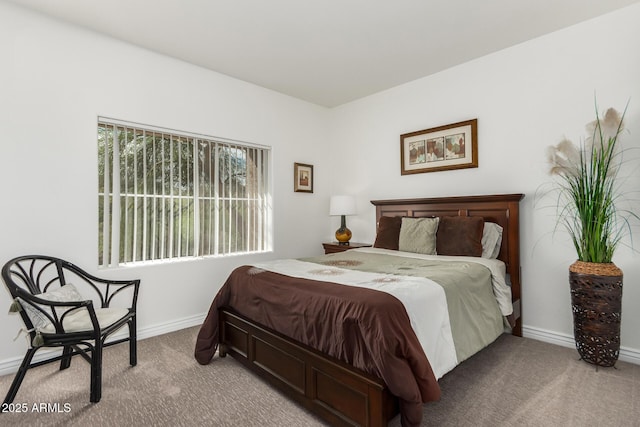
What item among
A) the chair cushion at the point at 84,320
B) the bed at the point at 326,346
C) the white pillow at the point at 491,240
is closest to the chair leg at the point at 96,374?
the chair cushion at the point at 84,320

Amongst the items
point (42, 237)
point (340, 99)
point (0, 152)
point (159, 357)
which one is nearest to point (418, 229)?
point (340, 99)

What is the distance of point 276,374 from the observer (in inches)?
81.4

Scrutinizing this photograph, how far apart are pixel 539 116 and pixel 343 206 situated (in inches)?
88.4

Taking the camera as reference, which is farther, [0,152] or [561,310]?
[561,310]

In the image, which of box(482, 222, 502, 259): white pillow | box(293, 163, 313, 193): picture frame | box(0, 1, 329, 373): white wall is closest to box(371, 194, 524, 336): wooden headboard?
box(482, 222, 502, 259): white pillow

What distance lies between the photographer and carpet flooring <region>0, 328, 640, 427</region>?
180cm

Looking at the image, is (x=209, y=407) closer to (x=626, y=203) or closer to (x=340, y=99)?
(x=626, y=203)

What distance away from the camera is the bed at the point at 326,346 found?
1.51m

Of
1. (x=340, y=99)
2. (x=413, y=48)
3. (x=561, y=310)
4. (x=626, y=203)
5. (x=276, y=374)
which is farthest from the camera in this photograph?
(x=340, y=99)

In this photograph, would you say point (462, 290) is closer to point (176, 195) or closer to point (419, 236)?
point (419, 236)

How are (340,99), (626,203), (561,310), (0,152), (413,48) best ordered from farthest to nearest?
1. (340,99)
2. (413,48)
3. (561,310)
4. (626,203)
5. (0,152)

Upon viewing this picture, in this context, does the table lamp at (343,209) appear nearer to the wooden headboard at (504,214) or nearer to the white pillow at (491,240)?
the wooden headboard at (504,214)

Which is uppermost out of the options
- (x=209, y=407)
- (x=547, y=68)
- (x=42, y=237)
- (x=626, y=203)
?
(x=547, y=68)

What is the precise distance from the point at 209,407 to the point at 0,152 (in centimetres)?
235
